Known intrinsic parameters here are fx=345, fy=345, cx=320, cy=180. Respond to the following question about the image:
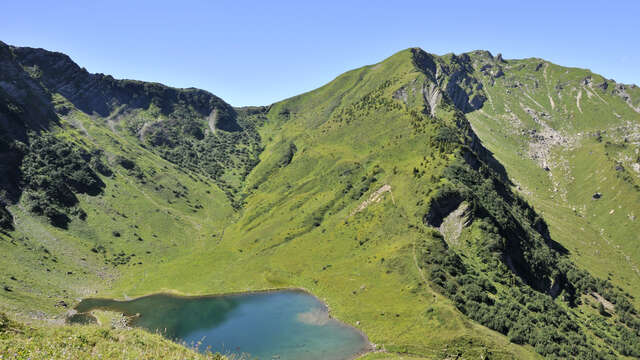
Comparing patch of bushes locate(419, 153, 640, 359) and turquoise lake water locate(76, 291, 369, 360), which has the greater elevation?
patch of bushes locate(419, 153, 640, 359)

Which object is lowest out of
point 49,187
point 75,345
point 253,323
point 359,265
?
point 253,323

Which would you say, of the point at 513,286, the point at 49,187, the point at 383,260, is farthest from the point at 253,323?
the point at 49,187

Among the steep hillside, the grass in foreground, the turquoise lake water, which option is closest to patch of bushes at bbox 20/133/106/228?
the steep hillside

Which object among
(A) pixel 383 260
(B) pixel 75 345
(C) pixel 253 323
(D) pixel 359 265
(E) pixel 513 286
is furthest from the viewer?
(D) pixel 359 265

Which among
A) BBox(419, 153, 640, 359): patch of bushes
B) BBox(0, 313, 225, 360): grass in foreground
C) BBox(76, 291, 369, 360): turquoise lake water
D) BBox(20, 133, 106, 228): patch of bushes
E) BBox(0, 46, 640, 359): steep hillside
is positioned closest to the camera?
BBox(0, 313, 225, 360): grass in foreground

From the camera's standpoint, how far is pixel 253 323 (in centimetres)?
10800

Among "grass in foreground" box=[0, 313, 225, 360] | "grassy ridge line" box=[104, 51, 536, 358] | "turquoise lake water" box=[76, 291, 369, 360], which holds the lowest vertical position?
"turquoise lake water" box=[76, 291, 369, 360]

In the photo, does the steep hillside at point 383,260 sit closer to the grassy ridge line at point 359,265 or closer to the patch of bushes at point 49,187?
the grassy ridge line at point 359,265

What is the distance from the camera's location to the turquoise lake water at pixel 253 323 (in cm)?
9012

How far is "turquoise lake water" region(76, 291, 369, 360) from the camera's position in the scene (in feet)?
296

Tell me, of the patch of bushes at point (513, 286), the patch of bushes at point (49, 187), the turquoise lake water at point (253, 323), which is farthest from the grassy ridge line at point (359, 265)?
the patch of bushes at point (49, 187)

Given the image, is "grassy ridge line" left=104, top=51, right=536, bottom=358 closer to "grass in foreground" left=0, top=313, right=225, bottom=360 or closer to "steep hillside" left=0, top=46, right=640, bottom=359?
"steep hillside" left=0, top=46, right=640, bottom=359

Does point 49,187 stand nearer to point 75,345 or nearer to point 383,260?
→ point 383,260

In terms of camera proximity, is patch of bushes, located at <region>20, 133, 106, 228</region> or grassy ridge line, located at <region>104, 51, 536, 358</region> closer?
grassy ridge line, located at <region>104, 51, 536, 358</region>
